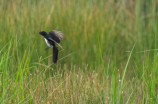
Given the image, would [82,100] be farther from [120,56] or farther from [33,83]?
[120,56]

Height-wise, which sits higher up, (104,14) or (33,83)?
(104,14)

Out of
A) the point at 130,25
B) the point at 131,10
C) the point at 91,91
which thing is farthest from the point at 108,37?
the point at 91,91

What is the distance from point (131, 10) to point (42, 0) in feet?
6.99

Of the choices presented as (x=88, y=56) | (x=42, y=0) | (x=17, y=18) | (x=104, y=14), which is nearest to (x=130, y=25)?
(x=104, y=14)

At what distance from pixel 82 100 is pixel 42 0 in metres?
3.02

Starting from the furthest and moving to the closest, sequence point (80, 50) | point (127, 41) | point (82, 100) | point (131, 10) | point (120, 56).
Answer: point (131, 10) → point (127, 41) → point (120, 56) → point (80, 50) → point (82, 100)

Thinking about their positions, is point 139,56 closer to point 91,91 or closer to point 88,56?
point 88,56

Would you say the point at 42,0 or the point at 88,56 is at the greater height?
the point at 42,0

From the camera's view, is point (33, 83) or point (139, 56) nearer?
point (33, 83)

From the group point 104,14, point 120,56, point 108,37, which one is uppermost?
point 104,14

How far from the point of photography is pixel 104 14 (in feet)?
17.1

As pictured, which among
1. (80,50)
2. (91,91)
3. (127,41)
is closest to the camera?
(91,91)

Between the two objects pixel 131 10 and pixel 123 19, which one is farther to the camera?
pixel 131 10

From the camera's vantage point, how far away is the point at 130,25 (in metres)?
5.66
